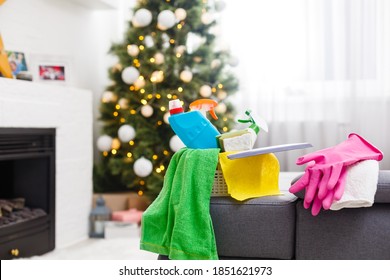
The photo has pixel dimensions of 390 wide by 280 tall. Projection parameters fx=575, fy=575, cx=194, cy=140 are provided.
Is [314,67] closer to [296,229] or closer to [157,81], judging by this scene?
[157,81]

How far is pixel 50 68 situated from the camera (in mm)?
3744

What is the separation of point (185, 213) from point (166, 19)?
230 centimetres

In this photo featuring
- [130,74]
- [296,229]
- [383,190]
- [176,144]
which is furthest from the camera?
[130,74]

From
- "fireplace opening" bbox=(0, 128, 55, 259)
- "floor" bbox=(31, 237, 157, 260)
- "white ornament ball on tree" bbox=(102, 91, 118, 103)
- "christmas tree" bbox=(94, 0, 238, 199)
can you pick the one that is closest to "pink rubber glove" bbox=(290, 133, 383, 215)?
"floor" bbox=(31, 237, 157, 260)

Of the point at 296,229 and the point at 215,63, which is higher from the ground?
the point at 215,63

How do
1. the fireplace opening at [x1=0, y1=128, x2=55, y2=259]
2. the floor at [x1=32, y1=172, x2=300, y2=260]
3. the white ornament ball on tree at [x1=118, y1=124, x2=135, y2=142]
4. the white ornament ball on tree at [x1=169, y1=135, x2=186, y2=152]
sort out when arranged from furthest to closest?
the white ornament ball on tree at [x1=118, y1=124, x2=135, y2=142]
the white ornament ball on tree at [x1=169, y1=135, x2=186, y2=152]
the floor at [x1=32, y1=172, x2=300, y2=260]
the fireplace opening at [x1=0, y1=128, x2=55, y2=259]

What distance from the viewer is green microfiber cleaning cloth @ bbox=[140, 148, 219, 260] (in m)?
1.95

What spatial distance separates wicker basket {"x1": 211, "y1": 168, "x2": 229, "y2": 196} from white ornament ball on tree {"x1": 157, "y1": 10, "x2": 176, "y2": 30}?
217cm

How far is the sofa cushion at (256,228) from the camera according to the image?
194 cm

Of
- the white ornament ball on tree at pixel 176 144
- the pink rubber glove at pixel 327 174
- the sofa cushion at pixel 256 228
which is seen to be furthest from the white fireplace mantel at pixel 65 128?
the pink rubber glove at pixel 327 174

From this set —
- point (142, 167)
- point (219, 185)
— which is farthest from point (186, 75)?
point (219, 185)

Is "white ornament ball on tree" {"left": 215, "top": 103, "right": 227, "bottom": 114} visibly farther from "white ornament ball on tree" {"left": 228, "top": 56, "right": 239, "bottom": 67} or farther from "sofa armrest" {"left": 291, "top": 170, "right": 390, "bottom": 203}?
"sofa armrest" {"left": 291, "top": 170, "right": 390, "bottom": 203}

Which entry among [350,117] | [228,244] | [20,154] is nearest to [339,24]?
[350,117]
